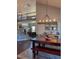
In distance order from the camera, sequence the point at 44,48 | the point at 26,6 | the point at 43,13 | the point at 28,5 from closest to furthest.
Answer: the point at 44,48 → the point at 26,6 → the point at 28,5 → the point at 43,13

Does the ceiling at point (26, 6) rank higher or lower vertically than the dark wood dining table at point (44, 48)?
higher

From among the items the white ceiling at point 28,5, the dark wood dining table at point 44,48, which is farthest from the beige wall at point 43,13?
the dark wood dining table at point 44,48

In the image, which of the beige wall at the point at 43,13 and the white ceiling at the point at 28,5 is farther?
the beige wall at the point at 43,13

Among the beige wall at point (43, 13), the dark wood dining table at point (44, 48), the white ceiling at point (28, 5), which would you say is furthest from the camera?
the beige wall at point (43, 13)

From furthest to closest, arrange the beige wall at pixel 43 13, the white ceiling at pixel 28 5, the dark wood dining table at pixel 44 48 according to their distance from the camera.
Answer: the beige wall at pixel 43 13 < the white ceiling at pixel 28 5 < the dark wood dining table at pixel 44 48

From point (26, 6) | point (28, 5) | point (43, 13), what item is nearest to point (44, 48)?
point (26, 6)

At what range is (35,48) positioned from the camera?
5.64 m

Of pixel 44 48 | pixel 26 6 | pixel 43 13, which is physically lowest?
pixel 44 48

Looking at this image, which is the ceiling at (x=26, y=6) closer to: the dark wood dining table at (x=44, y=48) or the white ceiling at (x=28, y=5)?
the white ceiling at (x=28, y=5)

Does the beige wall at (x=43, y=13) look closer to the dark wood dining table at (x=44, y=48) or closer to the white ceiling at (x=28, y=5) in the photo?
the white ceiling at (x=28, y=5)

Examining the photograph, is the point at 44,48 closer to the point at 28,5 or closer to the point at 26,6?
the point at 26,6
